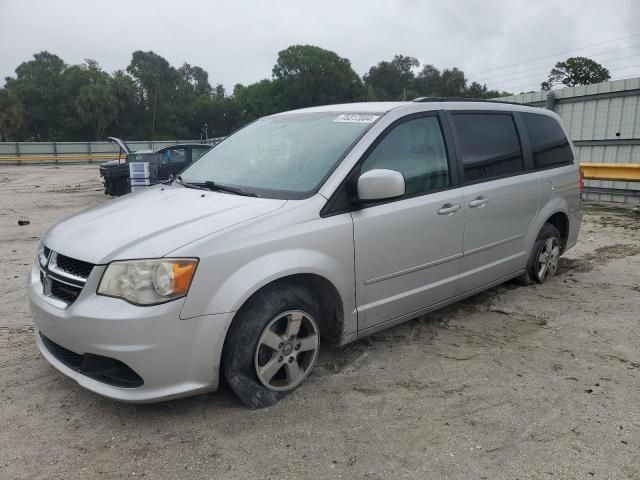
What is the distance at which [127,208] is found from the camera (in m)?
3.29

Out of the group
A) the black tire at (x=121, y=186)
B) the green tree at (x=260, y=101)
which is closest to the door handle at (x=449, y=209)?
the black tire at (x=121, y=186)

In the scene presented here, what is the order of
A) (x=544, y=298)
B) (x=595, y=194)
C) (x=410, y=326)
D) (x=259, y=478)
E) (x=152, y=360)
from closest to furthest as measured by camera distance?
(x=259, y=478) < (x=152, y=360) < (x=410, y=326) < (x=544, y=298) < (x=595, y=194)

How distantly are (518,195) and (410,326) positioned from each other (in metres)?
1.45

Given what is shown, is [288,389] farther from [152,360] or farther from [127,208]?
[127,208]

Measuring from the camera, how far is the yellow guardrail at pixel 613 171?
1020 cm

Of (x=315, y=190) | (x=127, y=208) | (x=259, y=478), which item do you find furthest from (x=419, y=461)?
(x=127, y=208)

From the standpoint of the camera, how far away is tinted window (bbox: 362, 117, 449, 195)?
11.2ft

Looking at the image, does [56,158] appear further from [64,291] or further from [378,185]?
[378,185]

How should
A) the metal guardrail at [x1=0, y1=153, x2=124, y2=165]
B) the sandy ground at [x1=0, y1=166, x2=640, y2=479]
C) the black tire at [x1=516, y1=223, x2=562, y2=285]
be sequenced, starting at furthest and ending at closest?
the metal guardrail at [x1=0, y1=153, x2=124, y2=165], the black tire at [x1=516, y1=223, x2=562, y2=285], the sandy ground at [x1=0, y1=166, x2=640, y2=479]

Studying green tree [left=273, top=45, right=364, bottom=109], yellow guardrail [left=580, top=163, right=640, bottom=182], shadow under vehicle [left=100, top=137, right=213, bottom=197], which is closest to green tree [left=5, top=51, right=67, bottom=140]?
green tree [left=273, top=45, right=364, bottom=109]

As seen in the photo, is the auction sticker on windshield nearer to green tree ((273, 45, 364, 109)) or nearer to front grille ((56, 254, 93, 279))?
front grille ((56, 254, 93, 279))

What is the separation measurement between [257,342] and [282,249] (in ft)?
1.71

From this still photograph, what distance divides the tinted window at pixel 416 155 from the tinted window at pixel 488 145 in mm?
258

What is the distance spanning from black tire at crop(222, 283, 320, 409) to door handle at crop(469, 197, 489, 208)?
159cm
